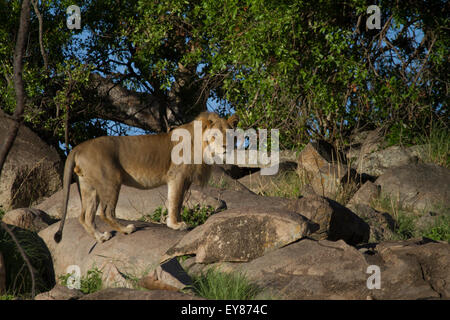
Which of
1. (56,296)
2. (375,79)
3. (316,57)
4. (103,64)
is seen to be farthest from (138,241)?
(103,64)

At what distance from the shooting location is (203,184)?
825cm

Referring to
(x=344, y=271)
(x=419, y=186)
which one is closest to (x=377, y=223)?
(x=419, y=186)

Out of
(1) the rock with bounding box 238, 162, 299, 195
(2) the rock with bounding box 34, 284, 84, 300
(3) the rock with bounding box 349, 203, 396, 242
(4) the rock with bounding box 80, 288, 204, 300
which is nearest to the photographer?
(4) the rock with bounding box 80, 288, 204, 300

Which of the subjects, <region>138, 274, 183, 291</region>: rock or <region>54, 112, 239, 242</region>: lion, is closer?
<region>138, 274, 183, 291</region>: rock

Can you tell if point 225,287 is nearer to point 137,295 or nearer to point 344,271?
point 137,295

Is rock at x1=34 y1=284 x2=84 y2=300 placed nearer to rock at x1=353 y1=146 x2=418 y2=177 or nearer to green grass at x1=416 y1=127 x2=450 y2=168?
rock at x1=353 y1=146 x2=418 y2=177

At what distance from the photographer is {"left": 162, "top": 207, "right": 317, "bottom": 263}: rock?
247 inches

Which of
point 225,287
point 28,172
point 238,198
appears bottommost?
point 225,287

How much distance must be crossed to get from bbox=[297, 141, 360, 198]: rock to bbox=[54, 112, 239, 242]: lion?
4050mm

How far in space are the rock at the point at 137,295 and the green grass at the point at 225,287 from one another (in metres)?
0.62

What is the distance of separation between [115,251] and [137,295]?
2.37 meters

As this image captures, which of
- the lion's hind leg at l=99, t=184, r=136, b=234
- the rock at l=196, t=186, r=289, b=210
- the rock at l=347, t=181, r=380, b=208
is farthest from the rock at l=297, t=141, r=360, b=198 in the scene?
the lion's hind leg at l=99, t=184, r=136, b=234

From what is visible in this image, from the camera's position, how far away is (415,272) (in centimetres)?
579
